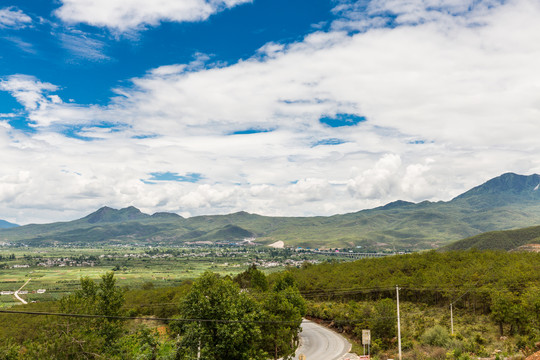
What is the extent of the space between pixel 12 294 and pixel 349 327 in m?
146

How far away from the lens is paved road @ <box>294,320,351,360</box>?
50.2 metres

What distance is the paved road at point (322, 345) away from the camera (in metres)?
50.2

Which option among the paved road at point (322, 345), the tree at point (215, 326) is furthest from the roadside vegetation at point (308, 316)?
the paved road at point (322, 345)

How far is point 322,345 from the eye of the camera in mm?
55844

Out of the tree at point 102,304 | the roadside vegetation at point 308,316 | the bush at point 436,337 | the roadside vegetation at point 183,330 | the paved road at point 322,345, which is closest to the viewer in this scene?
the roadside vegetation at point 183,330

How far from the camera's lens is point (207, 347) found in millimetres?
28453

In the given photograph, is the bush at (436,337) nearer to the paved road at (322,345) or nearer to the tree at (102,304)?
the paved road at (322,345)

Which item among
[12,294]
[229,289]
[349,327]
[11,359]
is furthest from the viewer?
[12,294]

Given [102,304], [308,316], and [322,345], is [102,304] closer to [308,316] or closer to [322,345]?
[322,345]

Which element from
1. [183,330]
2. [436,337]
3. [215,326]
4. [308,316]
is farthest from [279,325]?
[308,316]

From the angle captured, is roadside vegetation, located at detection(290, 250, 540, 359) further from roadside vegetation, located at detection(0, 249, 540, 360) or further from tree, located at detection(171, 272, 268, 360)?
tree, located at detection(171, 272, 268, 360)

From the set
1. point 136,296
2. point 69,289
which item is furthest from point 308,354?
point 69,289

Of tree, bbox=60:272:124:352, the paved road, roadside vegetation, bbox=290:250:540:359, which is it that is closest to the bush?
roadside vegetation, bbox=290:250:540:359

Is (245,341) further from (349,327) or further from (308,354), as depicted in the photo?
(349,327)
